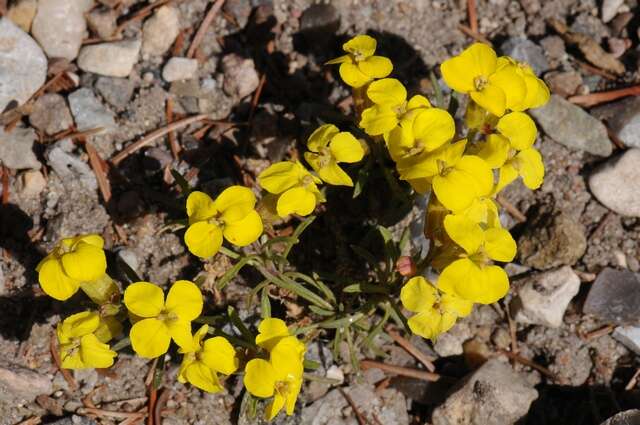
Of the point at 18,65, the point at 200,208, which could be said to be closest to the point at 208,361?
the point at 200,208

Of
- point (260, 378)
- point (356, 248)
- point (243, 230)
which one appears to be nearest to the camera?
point (260, 378)

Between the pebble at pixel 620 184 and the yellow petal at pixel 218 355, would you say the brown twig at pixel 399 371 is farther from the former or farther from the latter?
the pebble at pixel 620 184

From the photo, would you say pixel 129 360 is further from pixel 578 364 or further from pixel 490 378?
pixel 578 364

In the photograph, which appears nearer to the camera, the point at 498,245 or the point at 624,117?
the point at 498,245

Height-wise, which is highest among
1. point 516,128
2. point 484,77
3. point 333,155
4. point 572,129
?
point 484,77

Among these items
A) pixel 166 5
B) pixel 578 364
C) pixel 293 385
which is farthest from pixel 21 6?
pixel 578 364

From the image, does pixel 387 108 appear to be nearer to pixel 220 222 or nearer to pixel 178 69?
pixel 220 222
